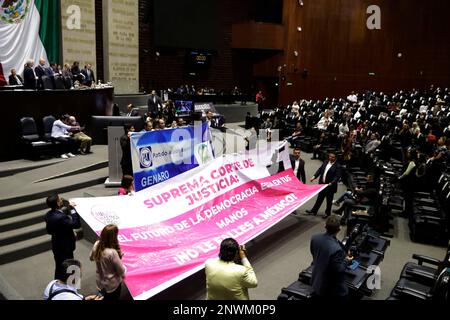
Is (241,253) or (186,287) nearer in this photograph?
(241,253)

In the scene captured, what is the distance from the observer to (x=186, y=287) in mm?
6066

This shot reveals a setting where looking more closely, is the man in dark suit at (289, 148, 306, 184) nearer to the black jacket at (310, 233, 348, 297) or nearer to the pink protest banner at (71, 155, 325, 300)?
the pink protest banner at (71, 155, 325, 300)

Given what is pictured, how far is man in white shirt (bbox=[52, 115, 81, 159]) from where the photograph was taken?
11305 millimetres

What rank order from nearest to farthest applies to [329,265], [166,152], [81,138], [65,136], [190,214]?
[329,265]
[190,214]
[166,152]
[65,136]
[81,138]

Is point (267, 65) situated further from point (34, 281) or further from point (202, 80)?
point (34, 281)

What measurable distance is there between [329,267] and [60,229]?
11.0 feet

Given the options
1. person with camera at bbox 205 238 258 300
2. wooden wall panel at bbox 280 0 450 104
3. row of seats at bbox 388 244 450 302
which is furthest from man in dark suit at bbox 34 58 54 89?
wooden wall panel at bbox 280 0 450 104

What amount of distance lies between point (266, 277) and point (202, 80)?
71.3 ft

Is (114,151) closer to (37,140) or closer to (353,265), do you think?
(37,140)

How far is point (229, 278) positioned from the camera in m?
3.79

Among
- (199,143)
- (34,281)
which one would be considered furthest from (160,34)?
(34,281)

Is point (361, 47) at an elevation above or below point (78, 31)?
above

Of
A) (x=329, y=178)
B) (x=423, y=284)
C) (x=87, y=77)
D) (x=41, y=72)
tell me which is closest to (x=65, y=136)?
(x=41, y=72)

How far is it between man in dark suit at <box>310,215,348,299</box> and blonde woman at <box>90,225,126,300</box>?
2048 millimetres
